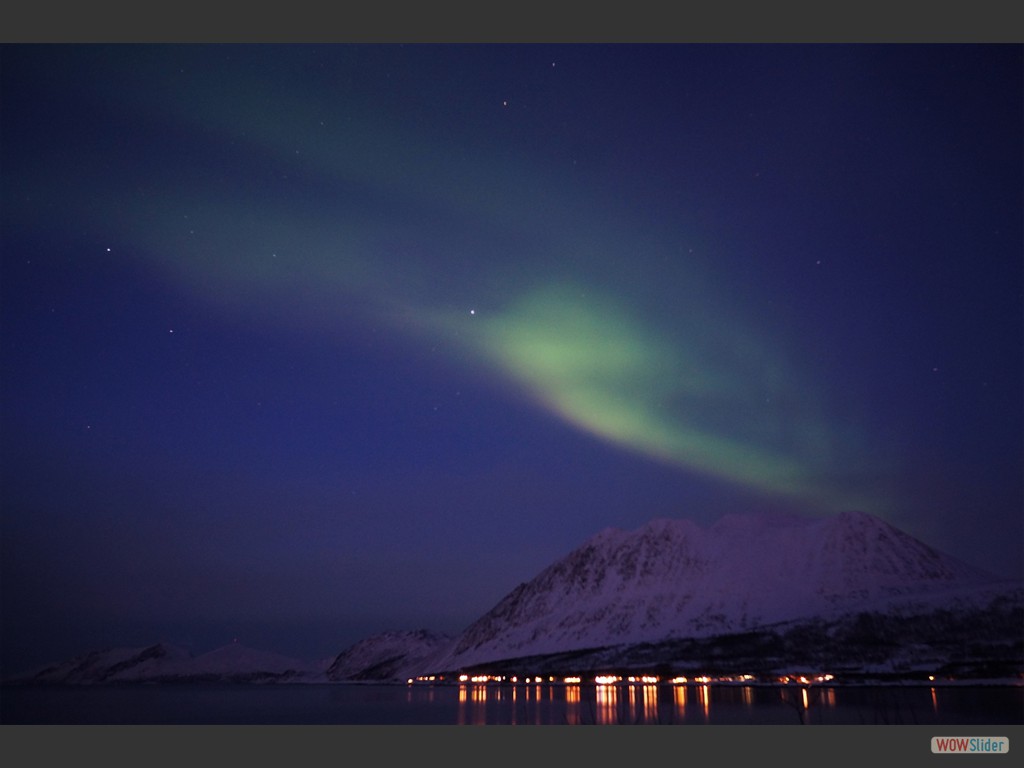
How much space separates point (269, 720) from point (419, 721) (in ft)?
97.5

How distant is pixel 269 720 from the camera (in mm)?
101000

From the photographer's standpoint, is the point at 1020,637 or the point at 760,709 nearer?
the point at 760,709
